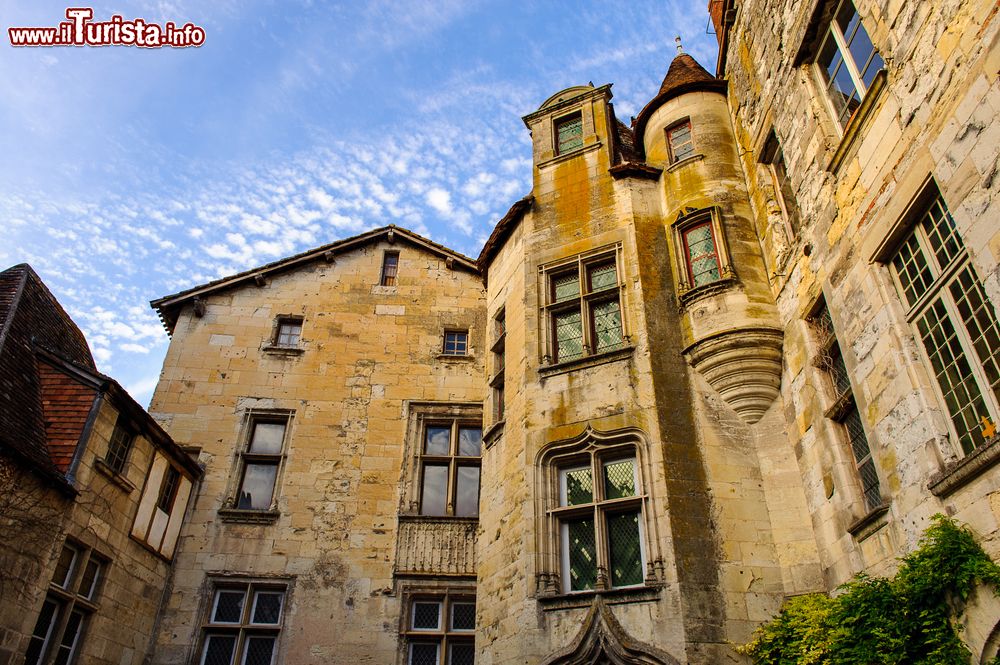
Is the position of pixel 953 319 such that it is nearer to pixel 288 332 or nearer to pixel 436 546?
pixel 436 546

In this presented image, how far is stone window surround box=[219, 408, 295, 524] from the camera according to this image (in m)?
12.4

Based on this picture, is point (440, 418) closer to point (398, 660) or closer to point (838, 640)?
point (398, 660)

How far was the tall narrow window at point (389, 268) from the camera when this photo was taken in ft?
50.7

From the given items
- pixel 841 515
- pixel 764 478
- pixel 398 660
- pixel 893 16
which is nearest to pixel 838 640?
pixel 841 515

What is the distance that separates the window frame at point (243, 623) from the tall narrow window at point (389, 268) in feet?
21.2

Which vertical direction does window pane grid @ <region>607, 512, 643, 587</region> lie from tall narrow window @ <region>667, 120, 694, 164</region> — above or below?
below

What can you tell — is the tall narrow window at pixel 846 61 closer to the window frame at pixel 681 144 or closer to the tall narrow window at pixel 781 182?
the tall narrow window at pixel 781 182

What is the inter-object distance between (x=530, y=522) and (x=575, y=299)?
3.57m

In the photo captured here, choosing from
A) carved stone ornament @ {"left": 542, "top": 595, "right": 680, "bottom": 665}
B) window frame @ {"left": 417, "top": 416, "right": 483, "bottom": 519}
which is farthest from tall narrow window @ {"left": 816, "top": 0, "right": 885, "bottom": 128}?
window frame @ {"left": 417, "top": 416, "right": 483, "bottom": 519}

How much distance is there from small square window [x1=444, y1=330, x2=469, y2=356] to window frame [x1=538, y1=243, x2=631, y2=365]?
3484 mm

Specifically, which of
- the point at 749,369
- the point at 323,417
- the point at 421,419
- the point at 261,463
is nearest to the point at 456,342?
the point at 421,419

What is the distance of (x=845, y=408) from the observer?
786cm

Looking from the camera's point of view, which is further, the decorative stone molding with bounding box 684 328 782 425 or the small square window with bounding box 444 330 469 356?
the small square window with bounding box 444 330 469 356

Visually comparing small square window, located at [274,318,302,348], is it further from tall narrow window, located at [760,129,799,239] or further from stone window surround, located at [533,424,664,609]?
tall narrow window, located at [760,129,799,239]
